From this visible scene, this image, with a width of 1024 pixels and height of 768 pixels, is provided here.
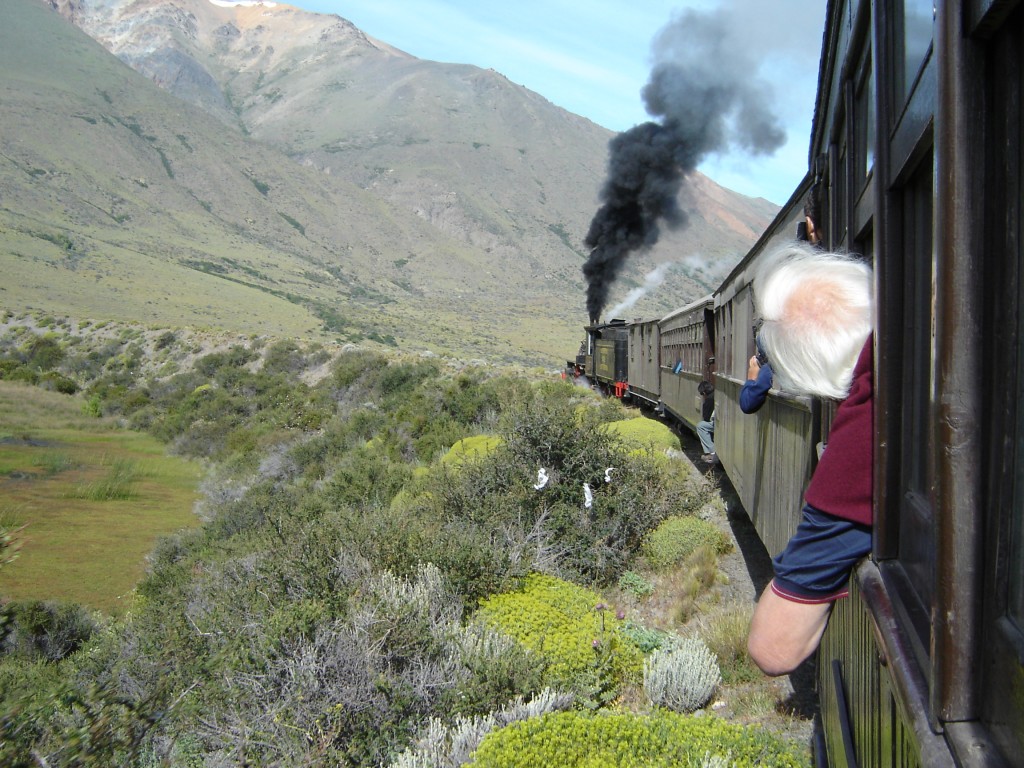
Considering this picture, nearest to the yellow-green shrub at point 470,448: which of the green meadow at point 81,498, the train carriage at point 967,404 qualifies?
the green meadow at point 81,498

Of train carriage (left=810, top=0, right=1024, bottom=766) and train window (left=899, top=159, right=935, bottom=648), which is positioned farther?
train window (left=899, top=159, right=935, bottom=648)

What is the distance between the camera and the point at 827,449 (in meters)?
2.19

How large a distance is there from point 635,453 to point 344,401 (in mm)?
21314

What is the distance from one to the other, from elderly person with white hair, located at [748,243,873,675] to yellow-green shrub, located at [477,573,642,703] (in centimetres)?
394

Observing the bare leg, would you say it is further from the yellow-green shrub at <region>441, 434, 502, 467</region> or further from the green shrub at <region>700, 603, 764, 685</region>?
the yellow-green shrub at <region>441, 434, 502, 467</region>

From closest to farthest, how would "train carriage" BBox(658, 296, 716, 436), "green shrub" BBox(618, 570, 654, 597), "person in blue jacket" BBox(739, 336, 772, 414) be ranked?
"person in blue jacket" BBox(739, 336, 772, 414), "green shrub" BBox(618, 570, 654, 597), "train carriage" BBox(658, 296, 716, 436)

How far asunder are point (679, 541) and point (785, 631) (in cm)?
793

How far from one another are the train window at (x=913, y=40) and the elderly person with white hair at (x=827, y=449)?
459 millimetres

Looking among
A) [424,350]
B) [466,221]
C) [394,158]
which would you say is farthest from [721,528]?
[394,158]

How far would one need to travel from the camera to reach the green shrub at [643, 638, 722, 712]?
5969 mm

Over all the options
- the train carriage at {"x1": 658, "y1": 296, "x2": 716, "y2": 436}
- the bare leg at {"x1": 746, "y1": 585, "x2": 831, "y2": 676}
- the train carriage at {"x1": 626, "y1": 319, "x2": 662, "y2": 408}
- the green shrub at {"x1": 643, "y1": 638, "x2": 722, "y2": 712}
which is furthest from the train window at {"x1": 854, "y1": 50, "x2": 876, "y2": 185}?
the train carriage at {"x1": 626, "y1": 319, "x2": 662, "y2": 408}

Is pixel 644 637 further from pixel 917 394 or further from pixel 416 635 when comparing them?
pixel 917 394

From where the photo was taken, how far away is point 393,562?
24.3ft

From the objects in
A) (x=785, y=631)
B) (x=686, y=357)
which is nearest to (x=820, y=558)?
(x=785, y=631)
